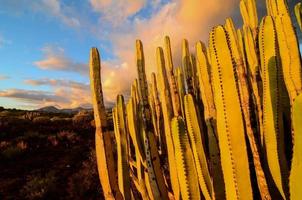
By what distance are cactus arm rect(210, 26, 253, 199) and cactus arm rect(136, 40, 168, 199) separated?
160cm

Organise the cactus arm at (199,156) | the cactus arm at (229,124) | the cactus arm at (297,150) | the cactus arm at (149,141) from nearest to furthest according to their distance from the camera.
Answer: the cactus arm at (297,150) → the cactus arm at (229,124) → the cactus arm at (199,156) → the cactus arm at (149,141)

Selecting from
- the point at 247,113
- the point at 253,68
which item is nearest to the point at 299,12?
the point at 253,68

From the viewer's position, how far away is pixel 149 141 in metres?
3.94

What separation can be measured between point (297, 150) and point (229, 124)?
568 millimetres

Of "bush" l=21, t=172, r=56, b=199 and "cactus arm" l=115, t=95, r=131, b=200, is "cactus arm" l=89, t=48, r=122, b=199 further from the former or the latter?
"bush" l=21, t=172, r=56, b=199

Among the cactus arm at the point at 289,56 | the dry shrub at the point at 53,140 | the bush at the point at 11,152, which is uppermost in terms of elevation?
the cactus arm at the point at 289,56

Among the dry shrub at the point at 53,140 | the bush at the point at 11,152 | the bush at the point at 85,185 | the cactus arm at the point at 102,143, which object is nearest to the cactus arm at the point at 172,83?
the cactus arm at the point at 102,143

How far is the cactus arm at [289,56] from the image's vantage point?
2561 mm

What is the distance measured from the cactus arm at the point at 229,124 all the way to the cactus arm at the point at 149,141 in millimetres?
1596

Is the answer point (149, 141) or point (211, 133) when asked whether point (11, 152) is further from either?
point (211, 133)

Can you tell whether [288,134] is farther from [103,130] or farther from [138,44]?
[138,44]

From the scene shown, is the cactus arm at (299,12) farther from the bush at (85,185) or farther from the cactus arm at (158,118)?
the bush at (85,185)

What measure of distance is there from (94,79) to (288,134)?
1690 mm

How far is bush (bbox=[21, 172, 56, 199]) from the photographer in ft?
26.1
